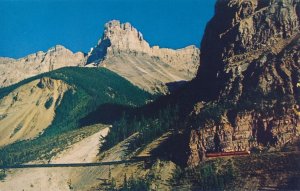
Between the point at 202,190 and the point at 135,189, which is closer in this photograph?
the point at 202,190

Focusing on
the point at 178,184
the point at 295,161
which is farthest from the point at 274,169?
the point at 178,184

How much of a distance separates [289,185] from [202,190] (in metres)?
24.6

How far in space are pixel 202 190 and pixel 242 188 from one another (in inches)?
438

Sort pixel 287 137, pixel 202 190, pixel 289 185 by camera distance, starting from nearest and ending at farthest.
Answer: pixel 289 185
pixel 202 190
pixel 287 137

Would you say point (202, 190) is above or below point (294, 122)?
below

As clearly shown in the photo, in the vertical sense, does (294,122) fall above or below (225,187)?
above

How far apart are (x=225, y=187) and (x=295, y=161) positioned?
20.0 meters

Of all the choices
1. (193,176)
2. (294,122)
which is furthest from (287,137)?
(193,176)

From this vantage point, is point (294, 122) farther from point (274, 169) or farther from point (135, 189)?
point (135, 189)

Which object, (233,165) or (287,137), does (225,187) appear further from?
(287,137)

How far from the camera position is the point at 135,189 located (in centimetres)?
19975

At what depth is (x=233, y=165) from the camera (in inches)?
7662

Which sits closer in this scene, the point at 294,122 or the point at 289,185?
the point at 289,185

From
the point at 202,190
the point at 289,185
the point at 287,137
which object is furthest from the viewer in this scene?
the point at 287,137
